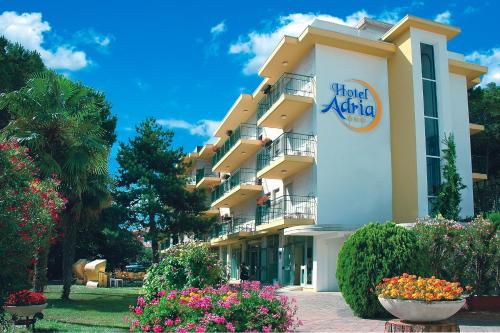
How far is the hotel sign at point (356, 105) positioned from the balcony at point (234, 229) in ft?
38.5

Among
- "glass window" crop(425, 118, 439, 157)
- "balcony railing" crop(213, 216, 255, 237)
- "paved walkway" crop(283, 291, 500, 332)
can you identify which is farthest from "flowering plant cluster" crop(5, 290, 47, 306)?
"balcony railing" crop(213, 216, 255, 237)

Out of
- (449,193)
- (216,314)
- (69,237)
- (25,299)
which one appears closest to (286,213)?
(449,193)

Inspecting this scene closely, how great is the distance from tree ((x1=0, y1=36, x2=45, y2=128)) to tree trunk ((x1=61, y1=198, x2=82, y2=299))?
32.3ft

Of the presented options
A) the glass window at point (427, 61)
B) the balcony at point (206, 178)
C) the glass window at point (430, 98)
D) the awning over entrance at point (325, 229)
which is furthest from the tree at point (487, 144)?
the balcony at point (206, 178)

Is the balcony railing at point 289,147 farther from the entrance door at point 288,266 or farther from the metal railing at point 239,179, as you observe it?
the metal railing at point 239,179

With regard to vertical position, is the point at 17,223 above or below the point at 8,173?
below

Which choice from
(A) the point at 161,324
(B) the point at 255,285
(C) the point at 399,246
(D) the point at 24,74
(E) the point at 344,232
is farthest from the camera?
(D) the point at 24,74

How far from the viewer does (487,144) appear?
34.5 metres

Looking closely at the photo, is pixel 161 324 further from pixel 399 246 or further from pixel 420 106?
pixel 420 106

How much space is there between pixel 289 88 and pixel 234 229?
47.5ft

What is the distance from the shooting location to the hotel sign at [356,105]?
2638 cm

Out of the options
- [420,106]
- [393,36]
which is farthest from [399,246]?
[393,36]

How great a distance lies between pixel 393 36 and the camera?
27.7m

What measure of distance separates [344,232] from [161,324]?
16967 mm
